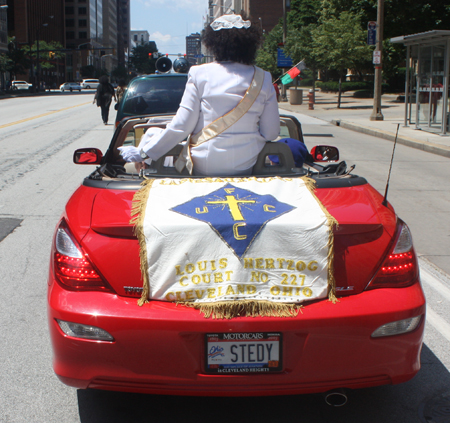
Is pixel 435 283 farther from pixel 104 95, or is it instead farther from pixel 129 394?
pixel 104 95

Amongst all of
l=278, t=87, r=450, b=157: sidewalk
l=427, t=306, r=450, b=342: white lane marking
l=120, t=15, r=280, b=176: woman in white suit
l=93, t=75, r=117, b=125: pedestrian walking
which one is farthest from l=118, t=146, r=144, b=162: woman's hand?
l=93, t=75, r=117, b=125: pedestrian walking

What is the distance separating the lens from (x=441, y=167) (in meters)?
12.2

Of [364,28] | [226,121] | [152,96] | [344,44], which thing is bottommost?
[226,121]

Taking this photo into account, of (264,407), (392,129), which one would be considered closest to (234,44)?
Result: (264,407)

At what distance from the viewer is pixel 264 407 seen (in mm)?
2963

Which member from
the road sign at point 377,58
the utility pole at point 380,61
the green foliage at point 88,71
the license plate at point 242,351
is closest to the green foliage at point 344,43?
the utility pole at point 380,61

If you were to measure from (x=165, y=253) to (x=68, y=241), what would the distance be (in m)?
0.50

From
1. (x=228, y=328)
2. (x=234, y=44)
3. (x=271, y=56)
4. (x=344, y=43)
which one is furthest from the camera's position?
(x=271, y=56)

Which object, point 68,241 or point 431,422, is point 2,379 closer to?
point 68,241

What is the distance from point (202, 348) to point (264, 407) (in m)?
0.72

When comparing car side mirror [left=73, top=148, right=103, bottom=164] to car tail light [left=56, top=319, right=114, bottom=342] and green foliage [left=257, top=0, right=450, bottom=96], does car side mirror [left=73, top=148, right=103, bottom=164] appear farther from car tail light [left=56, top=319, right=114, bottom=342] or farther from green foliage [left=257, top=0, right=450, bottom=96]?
green foliage [left=257, top=0, right=450, bottom=96]

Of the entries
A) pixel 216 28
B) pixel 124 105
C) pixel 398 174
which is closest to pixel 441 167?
pixel 398 174

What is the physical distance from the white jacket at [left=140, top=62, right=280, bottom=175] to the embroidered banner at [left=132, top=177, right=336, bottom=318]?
0.75 meters

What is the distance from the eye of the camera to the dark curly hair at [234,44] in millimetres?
3438
